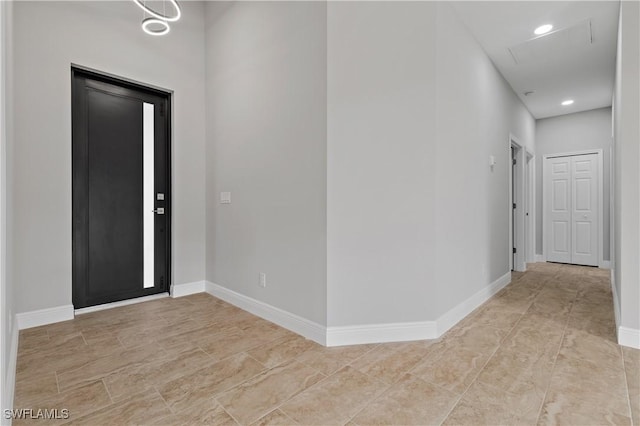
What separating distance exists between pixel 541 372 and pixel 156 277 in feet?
12.0

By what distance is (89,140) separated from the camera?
3127 millimetres

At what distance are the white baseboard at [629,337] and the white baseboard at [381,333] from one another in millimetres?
1382

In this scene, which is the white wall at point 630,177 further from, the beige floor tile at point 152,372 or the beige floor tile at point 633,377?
the beige floor tile at point 152,372

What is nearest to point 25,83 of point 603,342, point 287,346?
point 287,346

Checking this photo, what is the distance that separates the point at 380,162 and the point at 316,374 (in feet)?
5.09

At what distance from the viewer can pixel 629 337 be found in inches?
95.0

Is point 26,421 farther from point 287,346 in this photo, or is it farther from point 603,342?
point 603,342

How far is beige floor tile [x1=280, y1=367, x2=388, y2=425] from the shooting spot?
159 centimetres

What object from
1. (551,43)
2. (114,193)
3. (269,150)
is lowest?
(114,193)

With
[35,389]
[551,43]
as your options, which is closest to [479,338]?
[35,389]

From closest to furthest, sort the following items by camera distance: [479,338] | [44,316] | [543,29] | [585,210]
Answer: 1. [479,338]
2. [44,316]
3. [543,29]
4. [585,210]

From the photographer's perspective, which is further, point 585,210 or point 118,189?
point 585,210

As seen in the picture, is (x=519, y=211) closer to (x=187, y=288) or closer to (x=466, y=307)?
(x=466, y=307)

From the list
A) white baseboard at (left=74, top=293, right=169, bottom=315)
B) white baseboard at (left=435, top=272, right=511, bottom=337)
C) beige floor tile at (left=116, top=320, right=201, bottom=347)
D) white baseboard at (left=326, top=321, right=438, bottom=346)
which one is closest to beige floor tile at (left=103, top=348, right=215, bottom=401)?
beige floor tile at (left=116, top=320, right=201, bottom=347)
